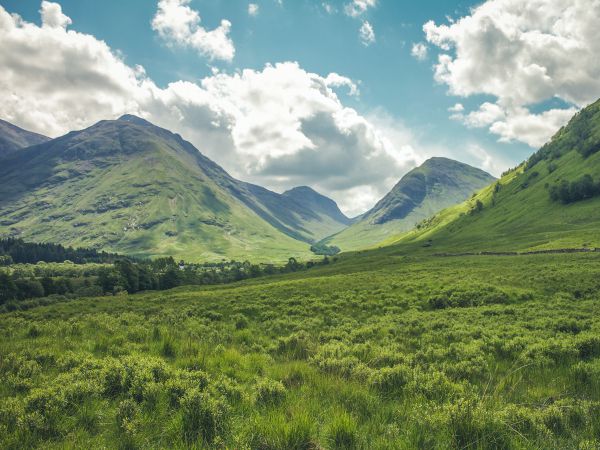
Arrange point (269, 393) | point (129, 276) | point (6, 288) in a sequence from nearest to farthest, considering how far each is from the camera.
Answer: point (269, 393) → point (6, 288) → point (129, 276)

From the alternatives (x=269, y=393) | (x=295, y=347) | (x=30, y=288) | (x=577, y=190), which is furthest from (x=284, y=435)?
(x=577, y=190)

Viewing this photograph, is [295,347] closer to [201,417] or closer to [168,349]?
[168,349]

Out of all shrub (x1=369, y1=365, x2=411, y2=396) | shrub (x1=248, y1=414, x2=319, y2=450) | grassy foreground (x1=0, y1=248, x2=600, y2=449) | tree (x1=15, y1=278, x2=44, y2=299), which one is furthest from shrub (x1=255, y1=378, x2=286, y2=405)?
tree (x1=15, y1=278, x2=44, y2=299)

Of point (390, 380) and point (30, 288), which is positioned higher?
point (390, 380)

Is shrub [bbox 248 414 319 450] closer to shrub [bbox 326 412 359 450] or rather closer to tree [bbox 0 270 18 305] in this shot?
shrub [bbox 326 412 359 450]

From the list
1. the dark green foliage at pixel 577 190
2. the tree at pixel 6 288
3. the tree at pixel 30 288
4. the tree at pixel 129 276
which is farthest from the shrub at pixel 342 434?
the dark green foliage at pixel 577 190

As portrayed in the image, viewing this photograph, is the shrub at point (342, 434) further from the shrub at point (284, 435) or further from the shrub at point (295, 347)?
the shrub at point (295, 347)

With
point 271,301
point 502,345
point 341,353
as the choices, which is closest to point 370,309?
point 271,301

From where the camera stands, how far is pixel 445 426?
5.47 metres

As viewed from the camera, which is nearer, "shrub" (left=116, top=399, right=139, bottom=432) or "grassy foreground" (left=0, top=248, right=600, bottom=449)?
"grassy foreground" (left=0, top=248, right=600, bottom=449)

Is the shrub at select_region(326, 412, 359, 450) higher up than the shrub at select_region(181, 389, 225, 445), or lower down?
lower down

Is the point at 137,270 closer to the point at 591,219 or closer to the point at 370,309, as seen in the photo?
the point at 370,309

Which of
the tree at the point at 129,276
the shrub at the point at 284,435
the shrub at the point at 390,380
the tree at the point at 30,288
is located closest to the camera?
the shrub at the point at 284,435

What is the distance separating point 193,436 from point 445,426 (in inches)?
162
